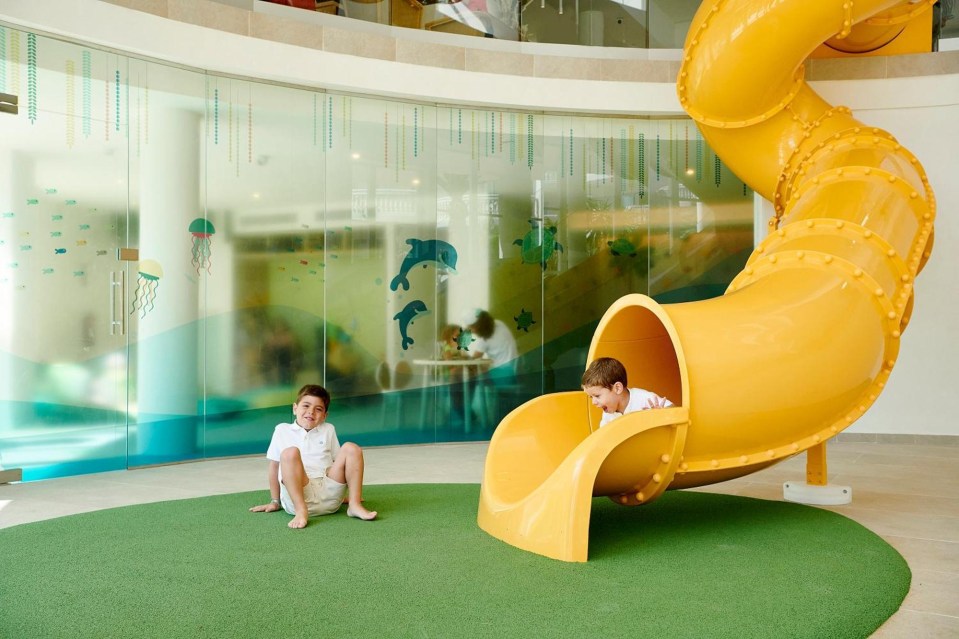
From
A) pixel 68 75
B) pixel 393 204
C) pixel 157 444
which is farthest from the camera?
pixel 393 204

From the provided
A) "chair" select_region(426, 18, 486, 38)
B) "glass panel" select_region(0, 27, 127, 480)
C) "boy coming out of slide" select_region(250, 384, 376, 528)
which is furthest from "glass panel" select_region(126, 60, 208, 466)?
"boy coming out of slide" select_region(250, 384, 376, 528)

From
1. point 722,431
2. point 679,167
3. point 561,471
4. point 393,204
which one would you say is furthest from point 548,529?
point 679,167

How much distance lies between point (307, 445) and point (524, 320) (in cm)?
359

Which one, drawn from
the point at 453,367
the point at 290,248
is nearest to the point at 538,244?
the point at 453,367

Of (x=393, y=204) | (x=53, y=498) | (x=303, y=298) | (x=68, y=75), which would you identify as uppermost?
(x=68, y=75)

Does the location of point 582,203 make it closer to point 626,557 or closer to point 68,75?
point 68,75

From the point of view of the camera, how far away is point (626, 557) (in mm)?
3346

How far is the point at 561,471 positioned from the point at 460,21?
483cm

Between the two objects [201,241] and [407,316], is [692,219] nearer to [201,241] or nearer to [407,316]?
[407,316]

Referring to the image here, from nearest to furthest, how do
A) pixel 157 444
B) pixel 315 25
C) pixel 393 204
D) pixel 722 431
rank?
1. pixel 722 431
2. pixel 157 444
3. pixel 315 25
4. pixel 393 204

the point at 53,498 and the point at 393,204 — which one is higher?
the point at 393,204

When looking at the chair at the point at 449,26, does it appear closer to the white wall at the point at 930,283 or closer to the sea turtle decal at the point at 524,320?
the sea turtle decal at the point at 524,320

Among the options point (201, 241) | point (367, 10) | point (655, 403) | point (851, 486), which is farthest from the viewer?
point (367, 10)

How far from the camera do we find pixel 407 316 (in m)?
7.08
